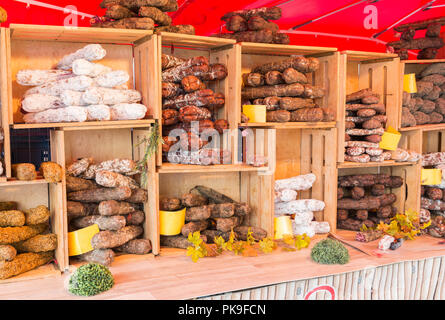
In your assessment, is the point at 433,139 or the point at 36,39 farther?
the point at 433,139

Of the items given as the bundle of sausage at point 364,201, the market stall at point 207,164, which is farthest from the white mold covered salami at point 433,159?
the bundle of sausage at point 364,201

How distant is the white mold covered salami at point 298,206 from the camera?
390cm

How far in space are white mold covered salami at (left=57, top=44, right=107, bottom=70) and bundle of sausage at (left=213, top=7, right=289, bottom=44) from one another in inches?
39.5

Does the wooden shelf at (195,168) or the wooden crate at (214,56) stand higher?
the wooden crate at (214,56)

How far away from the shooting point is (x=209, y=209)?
357cm

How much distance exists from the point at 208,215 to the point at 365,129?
1483 millimetres

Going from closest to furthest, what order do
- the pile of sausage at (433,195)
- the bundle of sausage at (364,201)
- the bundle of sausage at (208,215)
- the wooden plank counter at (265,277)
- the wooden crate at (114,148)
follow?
1. the wooden plank counter at (265,277)
2. the wooden crate at (114,148)
3. the bundle of sausage at (208,215)
4. the bundle of sausage at (364,201)
5. the pile of sausage at (433,195)

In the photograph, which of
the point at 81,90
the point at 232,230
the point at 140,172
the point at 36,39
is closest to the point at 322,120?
the point at 232,230

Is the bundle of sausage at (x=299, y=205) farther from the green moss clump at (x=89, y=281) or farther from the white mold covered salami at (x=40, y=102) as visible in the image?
the white mold covered salami at (x=40, y=102)

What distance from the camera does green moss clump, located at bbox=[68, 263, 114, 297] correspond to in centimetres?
265

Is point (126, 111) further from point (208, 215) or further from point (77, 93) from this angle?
point (208, 215)

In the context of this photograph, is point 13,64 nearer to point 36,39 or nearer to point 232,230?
point 36,39
